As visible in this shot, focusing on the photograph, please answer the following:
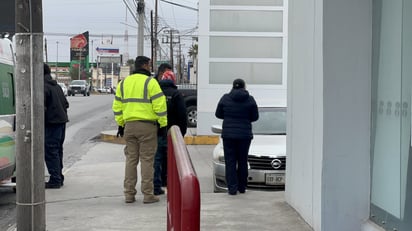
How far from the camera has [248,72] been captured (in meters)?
17.4

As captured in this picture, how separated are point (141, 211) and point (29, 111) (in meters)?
2.20

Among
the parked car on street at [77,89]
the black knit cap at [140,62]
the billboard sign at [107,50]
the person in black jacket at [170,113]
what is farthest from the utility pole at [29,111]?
the billboard sign at [107,50]

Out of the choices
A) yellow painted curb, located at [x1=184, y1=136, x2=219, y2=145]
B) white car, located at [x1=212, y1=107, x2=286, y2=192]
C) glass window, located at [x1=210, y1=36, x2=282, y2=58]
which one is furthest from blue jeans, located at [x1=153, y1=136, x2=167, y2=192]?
glass window, located at [x1=210, y1=36, x2=282, y2=58]

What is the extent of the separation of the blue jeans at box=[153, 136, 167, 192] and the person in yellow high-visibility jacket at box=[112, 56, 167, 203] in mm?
561

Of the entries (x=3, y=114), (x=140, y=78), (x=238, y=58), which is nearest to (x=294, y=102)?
(x=140, y=78)

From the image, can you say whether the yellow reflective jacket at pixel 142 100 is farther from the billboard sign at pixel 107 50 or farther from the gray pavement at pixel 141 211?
the billboard sign at pixel 107 50

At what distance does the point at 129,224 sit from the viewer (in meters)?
6.69

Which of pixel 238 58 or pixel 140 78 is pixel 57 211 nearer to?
pixel 140 78

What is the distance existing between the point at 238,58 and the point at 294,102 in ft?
34.5

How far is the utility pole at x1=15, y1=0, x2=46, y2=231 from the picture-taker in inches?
229

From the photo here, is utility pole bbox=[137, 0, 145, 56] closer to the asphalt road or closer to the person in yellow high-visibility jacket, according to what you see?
the asphalt road

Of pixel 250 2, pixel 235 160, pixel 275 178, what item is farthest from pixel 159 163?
pixel 250 2

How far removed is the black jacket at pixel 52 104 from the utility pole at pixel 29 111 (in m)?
3.56

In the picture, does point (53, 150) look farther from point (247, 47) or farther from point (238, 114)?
point (247, 47)
